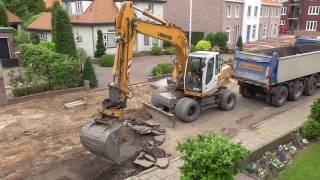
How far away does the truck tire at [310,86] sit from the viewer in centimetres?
1762

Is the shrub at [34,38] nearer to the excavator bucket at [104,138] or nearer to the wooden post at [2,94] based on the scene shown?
the wooden post at [2,94]

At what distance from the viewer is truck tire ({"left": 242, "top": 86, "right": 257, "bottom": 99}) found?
1702 centimetres

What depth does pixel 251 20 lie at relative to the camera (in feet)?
142

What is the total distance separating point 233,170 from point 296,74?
10.9m

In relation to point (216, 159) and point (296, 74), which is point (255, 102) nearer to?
point (296, 74)

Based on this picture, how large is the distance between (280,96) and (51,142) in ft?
36.2

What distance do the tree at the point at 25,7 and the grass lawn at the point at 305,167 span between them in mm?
42382

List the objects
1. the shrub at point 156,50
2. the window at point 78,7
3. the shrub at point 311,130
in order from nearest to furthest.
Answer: the shrub at point 311,130 → the window at point 78,7 → the shrub at point 156,50

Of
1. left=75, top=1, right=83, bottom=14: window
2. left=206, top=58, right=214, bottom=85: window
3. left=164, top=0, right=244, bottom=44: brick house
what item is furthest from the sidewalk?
left=164, top=0, right=244, bottom=44: brick house

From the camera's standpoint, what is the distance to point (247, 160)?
9.26 metres

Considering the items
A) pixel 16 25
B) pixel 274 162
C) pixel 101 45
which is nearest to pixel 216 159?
pixel 274 162

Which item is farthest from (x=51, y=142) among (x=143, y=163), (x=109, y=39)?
(x=109, y=39)

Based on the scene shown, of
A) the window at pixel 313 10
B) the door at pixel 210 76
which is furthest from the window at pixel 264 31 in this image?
the door at pixel 210 76

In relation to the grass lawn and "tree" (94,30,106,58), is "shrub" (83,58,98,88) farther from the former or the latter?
the grass lawn
